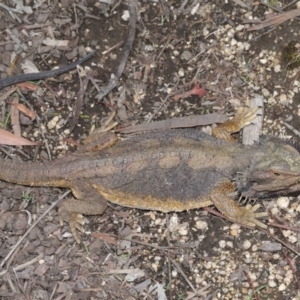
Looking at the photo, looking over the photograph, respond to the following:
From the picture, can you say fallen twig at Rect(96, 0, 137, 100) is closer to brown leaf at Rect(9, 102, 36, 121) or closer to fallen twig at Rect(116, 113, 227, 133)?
fallen twig at Rect(116, 113, 227, 133)

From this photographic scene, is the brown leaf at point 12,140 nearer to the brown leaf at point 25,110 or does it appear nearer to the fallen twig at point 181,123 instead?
the brown leaf at point 25,110

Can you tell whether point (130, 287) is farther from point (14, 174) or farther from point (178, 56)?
point (178, 56)

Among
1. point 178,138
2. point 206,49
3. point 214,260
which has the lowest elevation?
point 214,260

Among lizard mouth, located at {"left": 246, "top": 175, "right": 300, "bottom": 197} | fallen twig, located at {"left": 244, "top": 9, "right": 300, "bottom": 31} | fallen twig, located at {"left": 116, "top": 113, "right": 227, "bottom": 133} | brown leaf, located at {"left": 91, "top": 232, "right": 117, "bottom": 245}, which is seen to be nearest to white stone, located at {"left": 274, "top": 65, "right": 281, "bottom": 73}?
fallen twig, located at {"left": 244, "top": 9, "right": 300, "bottom": 31}

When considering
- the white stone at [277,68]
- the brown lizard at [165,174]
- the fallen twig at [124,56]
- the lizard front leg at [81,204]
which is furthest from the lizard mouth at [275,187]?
the fallen twig at [124,56]

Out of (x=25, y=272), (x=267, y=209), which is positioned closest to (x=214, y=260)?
(x=267, y=209)

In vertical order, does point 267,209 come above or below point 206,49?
below

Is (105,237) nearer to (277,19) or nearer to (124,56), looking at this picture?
(124,56)
